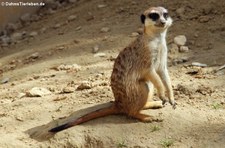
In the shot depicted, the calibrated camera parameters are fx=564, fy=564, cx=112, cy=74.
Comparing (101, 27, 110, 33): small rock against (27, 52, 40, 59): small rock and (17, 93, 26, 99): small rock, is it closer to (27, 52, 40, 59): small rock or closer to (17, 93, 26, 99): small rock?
(27, 52, 40, 59): small rock

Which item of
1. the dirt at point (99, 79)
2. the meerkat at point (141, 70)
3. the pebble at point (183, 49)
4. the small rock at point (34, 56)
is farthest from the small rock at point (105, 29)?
the meerkat at point (141, 70)

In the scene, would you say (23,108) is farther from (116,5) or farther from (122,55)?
(116,5)

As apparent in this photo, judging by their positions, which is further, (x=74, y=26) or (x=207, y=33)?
(x=74, y=26)

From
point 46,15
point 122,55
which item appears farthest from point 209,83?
point 46,15

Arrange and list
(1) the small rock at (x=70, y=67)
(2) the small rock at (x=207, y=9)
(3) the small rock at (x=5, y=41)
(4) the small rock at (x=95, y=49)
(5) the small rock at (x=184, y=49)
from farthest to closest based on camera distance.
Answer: (3) the small rock at (x=5, y=41) → (2) the small rock at (x=207, y=9) → (4) the small rock at (x=95, y=49) → (1) the small rock at (x=70, y=67) → (5) the small rock at (x=184, y=49)

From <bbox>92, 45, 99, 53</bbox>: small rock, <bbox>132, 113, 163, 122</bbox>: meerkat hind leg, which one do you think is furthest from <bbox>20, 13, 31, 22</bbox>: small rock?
<bbox>132, 113, 163, 122</bbox>: meerkat hind leg

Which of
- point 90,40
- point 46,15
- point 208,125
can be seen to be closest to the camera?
point 208,125

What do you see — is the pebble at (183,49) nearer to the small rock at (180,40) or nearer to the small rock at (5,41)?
the small rock at (180,40)

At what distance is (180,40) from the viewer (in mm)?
4309

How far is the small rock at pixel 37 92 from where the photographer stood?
12.7ft

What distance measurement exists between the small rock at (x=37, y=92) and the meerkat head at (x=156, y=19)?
1065 millimetres

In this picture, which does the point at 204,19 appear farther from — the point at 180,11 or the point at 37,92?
the point at 37,92

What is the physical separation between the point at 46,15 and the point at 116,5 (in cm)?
89

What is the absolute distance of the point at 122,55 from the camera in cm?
324
